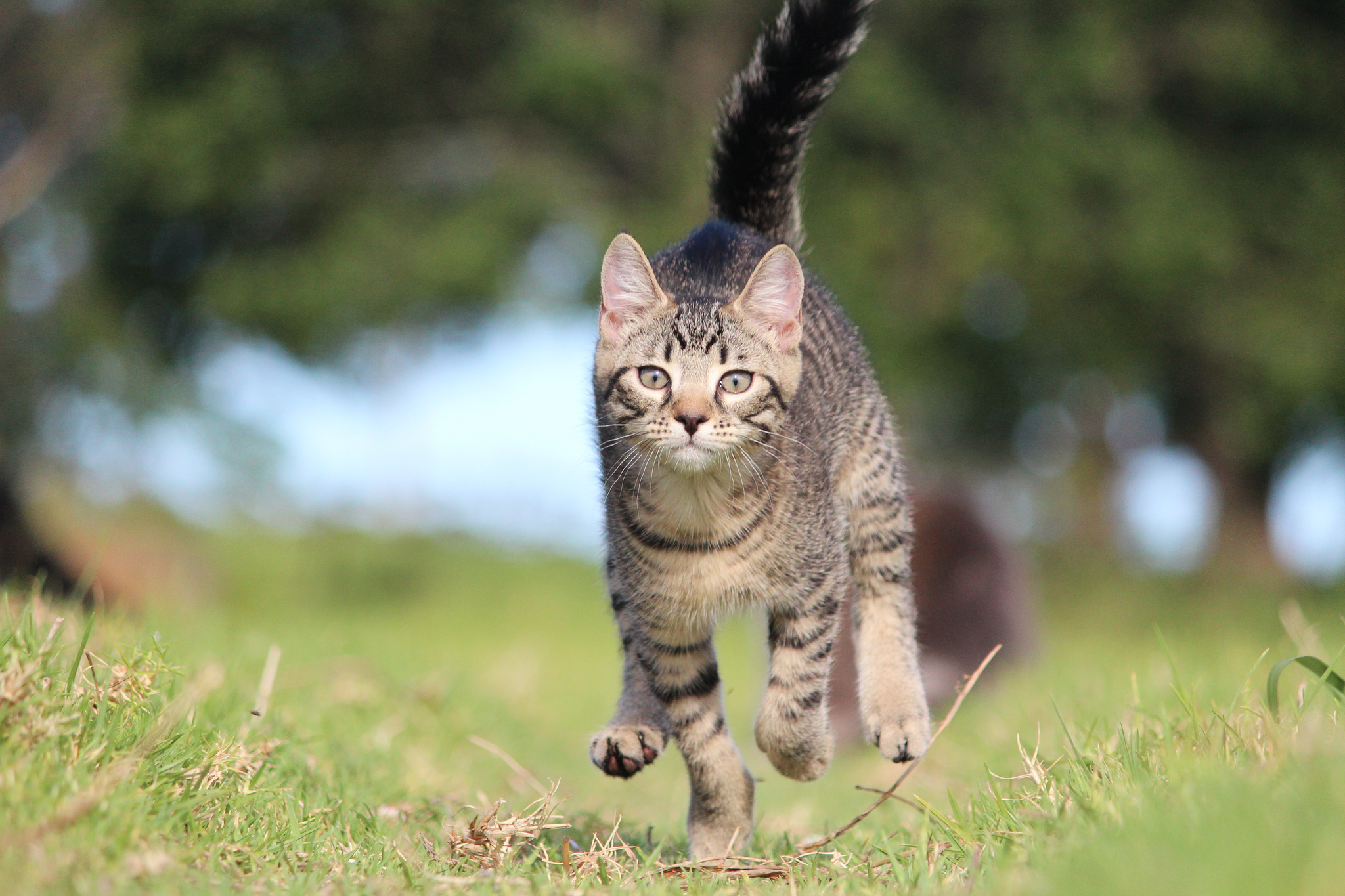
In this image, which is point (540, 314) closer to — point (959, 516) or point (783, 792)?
point (959, 516)

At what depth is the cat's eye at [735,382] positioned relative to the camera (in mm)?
2684

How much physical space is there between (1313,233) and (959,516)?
5.82m

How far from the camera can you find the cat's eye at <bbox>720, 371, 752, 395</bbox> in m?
2.68

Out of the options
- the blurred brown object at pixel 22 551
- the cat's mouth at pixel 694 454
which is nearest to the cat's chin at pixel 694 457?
the cat's mouth at pixel 694 454

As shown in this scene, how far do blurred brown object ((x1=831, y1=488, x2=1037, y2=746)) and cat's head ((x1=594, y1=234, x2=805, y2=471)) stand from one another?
3.08m

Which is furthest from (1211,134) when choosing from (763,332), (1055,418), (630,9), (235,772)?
(235,772)

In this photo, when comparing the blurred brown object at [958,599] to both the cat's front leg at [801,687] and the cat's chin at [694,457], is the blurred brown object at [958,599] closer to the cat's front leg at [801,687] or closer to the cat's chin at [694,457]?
the cat's front leg at [801,687]

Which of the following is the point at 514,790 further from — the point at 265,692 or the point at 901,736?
the point at 901,736

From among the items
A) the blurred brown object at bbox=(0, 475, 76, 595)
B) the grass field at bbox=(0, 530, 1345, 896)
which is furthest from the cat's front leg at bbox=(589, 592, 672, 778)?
the blurred brown object at bbox=(0, 475, 76, 595)

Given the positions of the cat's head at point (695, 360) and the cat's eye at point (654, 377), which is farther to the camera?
the cat's eye at point (654, 377)

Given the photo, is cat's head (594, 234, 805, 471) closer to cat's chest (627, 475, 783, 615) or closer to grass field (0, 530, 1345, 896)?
cat's chest (627, 475, 783, 615)

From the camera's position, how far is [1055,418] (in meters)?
13.9

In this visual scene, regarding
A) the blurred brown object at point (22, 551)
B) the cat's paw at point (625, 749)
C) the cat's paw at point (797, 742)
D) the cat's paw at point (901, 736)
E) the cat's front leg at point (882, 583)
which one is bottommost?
the blurred brown object at point (22, 551)

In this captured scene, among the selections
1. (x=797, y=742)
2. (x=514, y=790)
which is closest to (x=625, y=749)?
(x=797, y=742)
